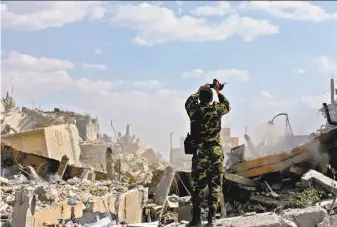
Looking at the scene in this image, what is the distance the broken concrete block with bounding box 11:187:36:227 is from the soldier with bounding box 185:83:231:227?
2.07 metres

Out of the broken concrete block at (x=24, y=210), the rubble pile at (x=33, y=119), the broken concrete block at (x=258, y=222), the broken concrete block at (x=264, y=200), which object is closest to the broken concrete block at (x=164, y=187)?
the broken concrete block at (x=264, y=200)

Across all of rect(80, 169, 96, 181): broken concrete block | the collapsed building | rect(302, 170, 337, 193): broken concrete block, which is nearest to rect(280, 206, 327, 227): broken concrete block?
the collapsed building

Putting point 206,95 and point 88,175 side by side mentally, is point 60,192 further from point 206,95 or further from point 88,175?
point 206,95

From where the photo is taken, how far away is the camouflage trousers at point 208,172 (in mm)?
5246

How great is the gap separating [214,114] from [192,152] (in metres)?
0.46

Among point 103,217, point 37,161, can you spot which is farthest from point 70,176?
point 103,217

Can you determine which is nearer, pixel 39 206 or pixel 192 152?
pixel 192 152

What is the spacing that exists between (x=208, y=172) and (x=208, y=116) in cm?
58

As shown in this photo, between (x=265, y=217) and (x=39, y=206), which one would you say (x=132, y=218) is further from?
(x=265, y=217)

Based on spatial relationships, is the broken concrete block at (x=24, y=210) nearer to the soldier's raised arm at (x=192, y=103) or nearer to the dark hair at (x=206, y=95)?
the soldier's raised arm at (x=192, y=103)

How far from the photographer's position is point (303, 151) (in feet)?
29.7

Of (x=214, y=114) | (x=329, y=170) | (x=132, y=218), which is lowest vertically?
(x=132, y=218)

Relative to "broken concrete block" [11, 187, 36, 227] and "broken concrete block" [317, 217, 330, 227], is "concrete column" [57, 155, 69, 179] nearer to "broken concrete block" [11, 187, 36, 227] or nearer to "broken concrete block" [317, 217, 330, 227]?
"broken concrete block" [11, 187, 36, 227]

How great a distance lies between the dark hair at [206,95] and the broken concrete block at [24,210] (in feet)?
8.11
